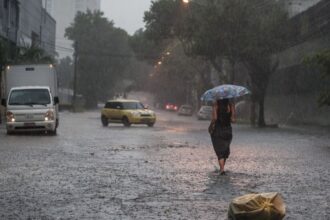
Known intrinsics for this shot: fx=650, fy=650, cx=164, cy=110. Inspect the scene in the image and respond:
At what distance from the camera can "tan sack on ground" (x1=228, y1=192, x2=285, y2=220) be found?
8062mm

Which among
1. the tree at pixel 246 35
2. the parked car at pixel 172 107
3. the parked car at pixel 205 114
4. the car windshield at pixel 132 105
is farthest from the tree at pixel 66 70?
the car windshield at pixel 132 105

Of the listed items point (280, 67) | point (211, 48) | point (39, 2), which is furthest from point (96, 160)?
point (39, 2)

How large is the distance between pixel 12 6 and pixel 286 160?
4410cm

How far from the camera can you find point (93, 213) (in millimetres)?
8719

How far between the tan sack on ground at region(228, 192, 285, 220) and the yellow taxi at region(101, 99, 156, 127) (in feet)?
99.7

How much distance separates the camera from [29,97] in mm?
26781

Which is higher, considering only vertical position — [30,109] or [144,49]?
[144,49]

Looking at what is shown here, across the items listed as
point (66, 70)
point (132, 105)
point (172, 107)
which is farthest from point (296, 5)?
point (66, 70)

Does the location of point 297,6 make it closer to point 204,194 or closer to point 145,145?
point 145,145

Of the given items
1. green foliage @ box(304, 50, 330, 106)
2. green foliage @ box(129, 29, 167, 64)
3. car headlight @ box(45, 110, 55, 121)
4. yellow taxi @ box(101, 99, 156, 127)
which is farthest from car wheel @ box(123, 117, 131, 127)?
green foliage @ box(129, 29, 167, 64)

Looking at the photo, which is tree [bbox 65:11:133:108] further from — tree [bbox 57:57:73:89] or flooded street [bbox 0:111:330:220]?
flooded street [bbox 0:111:330:220]

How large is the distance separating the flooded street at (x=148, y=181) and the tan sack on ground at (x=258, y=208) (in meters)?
0.39

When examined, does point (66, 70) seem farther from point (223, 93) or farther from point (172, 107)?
point (223, 93)

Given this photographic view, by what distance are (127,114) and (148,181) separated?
26786 mm
